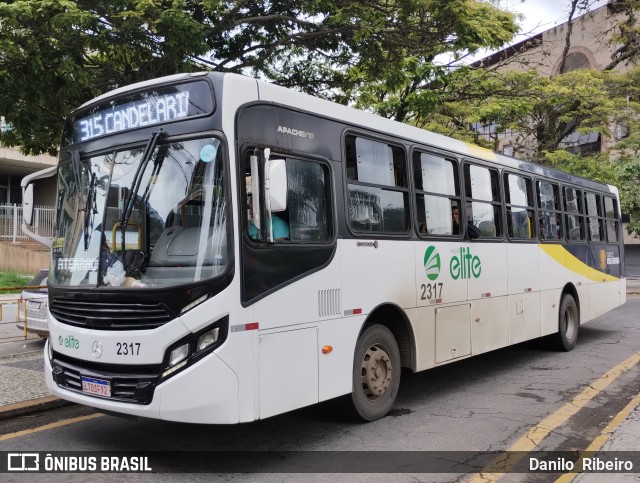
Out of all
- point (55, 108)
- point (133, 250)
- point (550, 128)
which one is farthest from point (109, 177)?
point (550, 128)

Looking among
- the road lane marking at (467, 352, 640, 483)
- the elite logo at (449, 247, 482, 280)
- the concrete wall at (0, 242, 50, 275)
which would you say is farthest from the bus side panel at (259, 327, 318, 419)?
the concrete wall at (0, 242, 50, 275)

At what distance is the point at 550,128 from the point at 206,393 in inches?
937

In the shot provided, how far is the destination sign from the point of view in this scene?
4.89 m

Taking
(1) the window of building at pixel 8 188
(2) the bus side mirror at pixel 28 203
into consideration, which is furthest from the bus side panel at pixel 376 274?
(1) the window of building at pixel 8 188

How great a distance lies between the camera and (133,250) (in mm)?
4809

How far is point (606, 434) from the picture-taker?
18.4 feet

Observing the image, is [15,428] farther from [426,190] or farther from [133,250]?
[426,190]

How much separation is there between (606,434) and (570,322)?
19.2 ft

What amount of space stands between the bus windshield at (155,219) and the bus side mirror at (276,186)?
0.36m

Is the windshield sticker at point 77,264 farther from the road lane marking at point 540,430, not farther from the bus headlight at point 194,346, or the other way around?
the road lane marking at point 540,430

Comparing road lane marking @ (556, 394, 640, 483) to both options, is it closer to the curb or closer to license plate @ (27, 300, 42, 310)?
the curb

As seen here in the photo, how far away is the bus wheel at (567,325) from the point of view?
34.9 feet

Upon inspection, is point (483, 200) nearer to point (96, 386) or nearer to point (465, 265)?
point (465, 265)

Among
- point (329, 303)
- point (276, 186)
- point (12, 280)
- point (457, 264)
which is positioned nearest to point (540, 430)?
point (457, 264)
